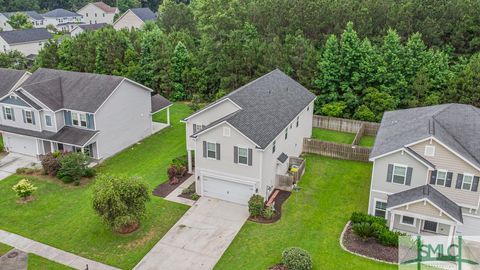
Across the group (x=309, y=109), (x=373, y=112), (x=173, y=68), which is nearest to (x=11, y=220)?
(x=309, y=109)

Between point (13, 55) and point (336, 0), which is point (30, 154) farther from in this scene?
point (336, 0)

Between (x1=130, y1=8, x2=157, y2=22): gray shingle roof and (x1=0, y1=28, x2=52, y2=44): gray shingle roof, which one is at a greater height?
(x1=130, y1=8, x2=157, y2=22): gray shingle roof

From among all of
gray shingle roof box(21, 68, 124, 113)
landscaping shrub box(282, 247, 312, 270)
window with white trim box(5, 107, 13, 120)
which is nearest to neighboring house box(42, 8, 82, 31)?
window with white trim box(5, 107, 13, 120)

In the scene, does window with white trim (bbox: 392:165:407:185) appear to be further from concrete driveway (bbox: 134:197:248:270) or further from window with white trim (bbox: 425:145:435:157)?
concrete driveway (bbox: 134:197:248:270)

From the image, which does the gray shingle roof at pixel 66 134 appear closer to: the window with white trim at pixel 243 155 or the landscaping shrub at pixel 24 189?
the landscaping shrub at pixel 24 189

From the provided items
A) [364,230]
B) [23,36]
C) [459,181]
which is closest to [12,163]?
[364,230]

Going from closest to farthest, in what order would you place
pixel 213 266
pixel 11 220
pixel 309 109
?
pixel 213 266
pixel 11 220
pixel 309 109
